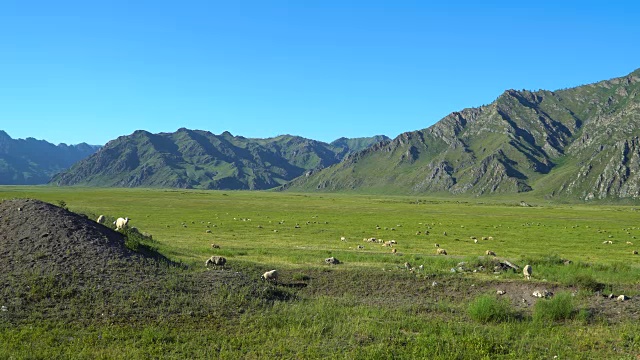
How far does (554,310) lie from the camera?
63.0 feet

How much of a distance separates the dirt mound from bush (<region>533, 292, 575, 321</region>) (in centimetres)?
1900

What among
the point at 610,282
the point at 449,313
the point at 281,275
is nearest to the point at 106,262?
the point at 281,275

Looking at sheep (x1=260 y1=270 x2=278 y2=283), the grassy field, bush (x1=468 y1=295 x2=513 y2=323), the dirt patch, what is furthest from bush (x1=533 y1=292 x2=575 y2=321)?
sheep (x1=260 y1=270 x2=278 y2=283)

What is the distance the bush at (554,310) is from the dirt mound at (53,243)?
19.0m

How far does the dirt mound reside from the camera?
21.5 meters

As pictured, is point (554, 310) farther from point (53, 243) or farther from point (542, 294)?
point (53, 243)

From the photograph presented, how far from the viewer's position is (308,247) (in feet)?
137

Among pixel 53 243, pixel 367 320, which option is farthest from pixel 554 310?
pixel 53 243

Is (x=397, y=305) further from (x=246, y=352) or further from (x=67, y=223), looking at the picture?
(x=67, y=223)

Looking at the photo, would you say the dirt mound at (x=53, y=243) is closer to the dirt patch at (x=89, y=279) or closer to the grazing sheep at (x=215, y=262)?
the dirt patch at (x=89, y=279)

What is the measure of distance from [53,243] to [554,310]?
77.7 ft

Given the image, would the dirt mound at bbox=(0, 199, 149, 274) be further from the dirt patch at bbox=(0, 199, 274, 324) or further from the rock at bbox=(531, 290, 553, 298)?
the rock at bbox=(531, 290, 553, 298)

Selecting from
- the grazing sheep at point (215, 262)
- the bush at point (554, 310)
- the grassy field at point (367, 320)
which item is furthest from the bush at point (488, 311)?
the grazing sheep at point (215, 262)

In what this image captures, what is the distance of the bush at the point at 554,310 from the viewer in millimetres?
19094
